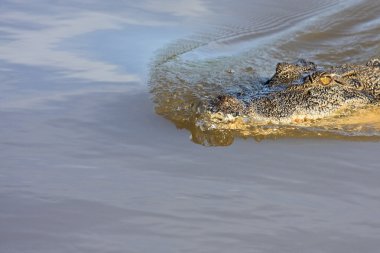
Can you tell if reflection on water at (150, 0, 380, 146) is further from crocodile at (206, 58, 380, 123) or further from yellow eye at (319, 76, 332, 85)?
yellow eye at (319, 76, 332, 85)

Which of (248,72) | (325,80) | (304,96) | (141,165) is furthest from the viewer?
(248,72)

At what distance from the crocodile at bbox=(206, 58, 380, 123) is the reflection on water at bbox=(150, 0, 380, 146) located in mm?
100

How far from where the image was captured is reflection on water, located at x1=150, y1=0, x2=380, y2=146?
269 inches

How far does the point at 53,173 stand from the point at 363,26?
7709 mm

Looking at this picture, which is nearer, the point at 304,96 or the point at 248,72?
the point at 304,96

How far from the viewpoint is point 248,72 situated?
937 centimetres

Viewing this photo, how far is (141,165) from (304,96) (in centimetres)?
243

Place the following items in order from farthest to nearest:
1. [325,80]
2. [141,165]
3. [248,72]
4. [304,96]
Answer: [248,72] → [325,80] → [304,96] → [141,165]

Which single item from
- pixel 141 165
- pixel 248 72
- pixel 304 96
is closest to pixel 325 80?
pixel 304 96

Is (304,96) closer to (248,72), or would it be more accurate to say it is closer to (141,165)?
(248,72)

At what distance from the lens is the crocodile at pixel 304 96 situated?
7039mm

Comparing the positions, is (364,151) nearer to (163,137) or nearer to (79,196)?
(163,137)

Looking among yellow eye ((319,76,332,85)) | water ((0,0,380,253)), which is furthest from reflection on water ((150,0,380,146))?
yellow eye ((319,76,332,85))

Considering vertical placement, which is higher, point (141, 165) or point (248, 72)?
point (248, 72)
